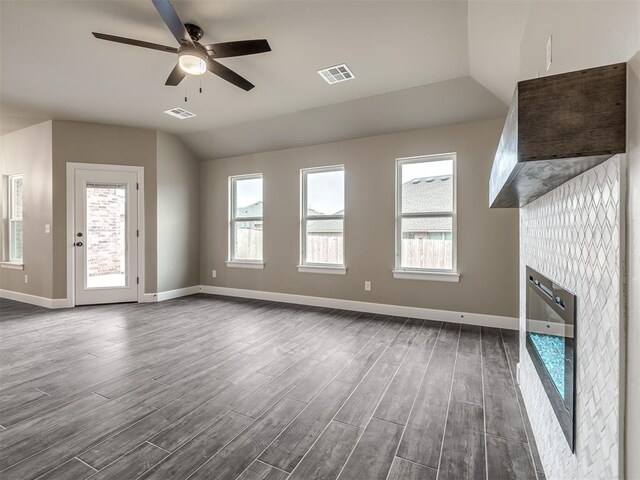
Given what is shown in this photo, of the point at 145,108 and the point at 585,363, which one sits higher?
the point at 145,108

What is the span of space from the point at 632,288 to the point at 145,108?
17.3 ft

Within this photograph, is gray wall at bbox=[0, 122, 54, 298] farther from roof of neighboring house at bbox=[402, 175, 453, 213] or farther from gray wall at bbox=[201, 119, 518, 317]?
roof of neighboring house at bbox=[402, 175, 453, 213]

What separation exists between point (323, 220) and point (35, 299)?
4.90 m

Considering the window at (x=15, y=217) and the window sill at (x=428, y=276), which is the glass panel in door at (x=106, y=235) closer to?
the window at (x=15, y=217)

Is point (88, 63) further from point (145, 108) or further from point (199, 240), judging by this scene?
point (199, 240)

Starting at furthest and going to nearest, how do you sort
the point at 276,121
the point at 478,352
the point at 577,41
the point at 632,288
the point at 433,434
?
the point at 276,121
the point at 478,352
the point at 433,434
the point at 577,41
the point at 632,288

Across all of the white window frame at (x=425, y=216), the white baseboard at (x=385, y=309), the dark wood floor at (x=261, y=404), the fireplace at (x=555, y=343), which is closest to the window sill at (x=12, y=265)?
the dark wood floor at (x=261, y=404)

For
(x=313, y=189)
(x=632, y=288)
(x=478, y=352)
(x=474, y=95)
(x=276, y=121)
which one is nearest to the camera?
(x=632, y=288)

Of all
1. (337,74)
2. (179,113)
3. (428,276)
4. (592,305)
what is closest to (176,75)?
(337,74)

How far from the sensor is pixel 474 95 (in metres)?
3.64

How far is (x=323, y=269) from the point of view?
4984mm

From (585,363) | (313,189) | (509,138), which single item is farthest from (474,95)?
(585,363)

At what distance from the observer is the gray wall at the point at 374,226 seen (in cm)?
392

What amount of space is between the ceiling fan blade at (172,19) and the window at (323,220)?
287 cm
